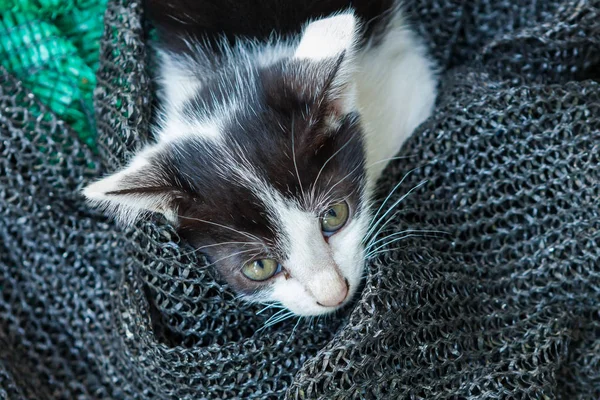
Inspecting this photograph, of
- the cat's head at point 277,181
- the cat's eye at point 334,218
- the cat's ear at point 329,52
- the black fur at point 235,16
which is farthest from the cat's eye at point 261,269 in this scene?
the black fur at point 235,16

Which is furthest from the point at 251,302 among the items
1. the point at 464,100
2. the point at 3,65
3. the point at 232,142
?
the point at 3,65

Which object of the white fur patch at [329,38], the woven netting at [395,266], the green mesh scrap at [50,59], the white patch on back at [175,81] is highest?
the green mesh scrap at [50,59]

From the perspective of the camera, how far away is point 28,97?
4.20 ft

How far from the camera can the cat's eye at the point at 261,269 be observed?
1.09 m

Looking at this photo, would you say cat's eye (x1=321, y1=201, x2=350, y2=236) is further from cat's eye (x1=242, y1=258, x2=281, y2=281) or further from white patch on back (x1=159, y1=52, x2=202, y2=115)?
white patch on back (x1=159, y1=52, x2=202, y2=115)

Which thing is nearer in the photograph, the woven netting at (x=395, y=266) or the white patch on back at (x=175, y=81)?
the woven netting at (x=395, y=266)

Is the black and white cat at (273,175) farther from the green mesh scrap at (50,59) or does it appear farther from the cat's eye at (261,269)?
the green mesh scrap at (50,59)

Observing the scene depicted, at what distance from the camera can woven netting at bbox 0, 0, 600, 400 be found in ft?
3.55

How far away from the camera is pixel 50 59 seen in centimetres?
132

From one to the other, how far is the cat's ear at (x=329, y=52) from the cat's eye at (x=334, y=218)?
0.19 metres

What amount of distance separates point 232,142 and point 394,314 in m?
0.40

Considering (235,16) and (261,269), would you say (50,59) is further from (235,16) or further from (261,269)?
(261,269)

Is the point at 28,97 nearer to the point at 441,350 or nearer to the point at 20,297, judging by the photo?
the point at 20,297

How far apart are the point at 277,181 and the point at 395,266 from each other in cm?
26
